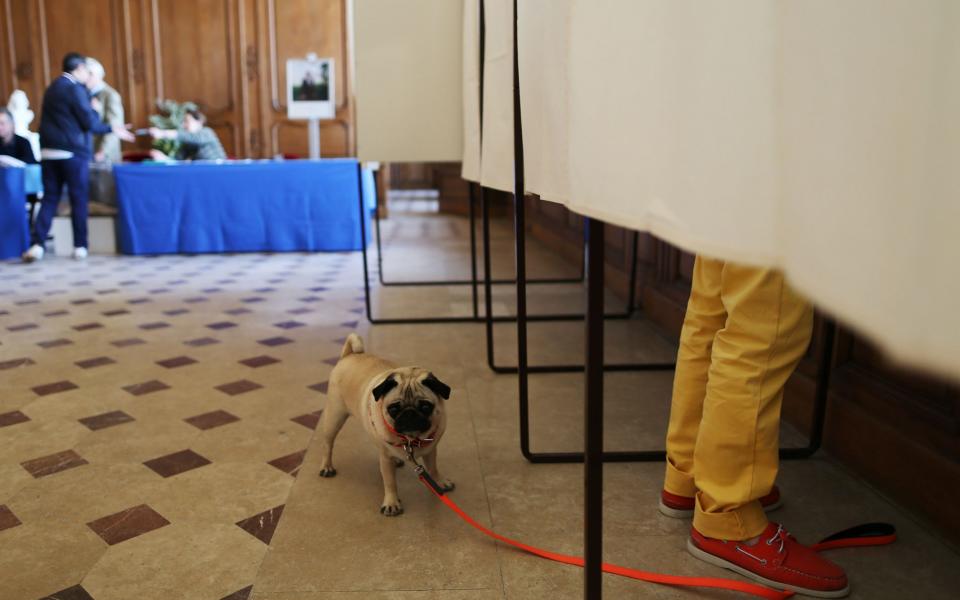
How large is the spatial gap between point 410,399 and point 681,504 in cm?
65

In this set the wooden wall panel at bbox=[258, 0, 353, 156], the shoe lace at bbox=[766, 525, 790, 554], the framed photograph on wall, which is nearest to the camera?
the shoe lace at bbox=[766, 525, 790, 554]

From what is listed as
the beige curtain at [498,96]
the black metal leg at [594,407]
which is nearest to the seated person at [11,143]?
the beige curtain at [498,96]

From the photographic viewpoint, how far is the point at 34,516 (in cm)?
169

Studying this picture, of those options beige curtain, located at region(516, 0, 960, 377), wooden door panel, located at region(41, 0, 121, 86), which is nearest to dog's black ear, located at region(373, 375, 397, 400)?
beige curtain, located at region(516, 0, 960, 377)

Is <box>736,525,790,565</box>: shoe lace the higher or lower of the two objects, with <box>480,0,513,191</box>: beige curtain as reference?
lower

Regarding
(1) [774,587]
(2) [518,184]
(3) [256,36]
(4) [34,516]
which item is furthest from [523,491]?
(3) [256,36]

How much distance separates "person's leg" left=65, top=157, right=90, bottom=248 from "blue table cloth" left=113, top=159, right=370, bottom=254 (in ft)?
0.89

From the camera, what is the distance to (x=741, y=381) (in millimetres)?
1336

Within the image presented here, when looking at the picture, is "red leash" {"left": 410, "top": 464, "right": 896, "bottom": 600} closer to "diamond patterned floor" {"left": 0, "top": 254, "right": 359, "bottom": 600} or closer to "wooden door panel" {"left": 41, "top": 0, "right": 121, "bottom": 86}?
"diamond patterned floor" {"left": 0, "top": 254, "right": 359, "bottom": 600}

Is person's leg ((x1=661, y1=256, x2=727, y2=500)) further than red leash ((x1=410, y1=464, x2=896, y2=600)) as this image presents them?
Yes

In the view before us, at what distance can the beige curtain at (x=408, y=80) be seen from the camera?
3.04 m

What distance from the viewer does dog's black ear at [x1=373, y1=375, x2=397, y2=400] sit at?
1.60 meters

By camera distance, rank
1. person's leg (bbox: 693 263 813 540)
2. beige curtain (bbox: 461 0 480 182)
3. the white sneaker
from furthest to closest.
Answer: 1. the white sneaker
2. beige curtain (bbox: 461 0 480 182)
3. person's leg (bbox: 693 263 813 540)

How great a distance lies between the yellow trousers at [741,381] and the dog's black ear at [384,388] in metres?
0.65
